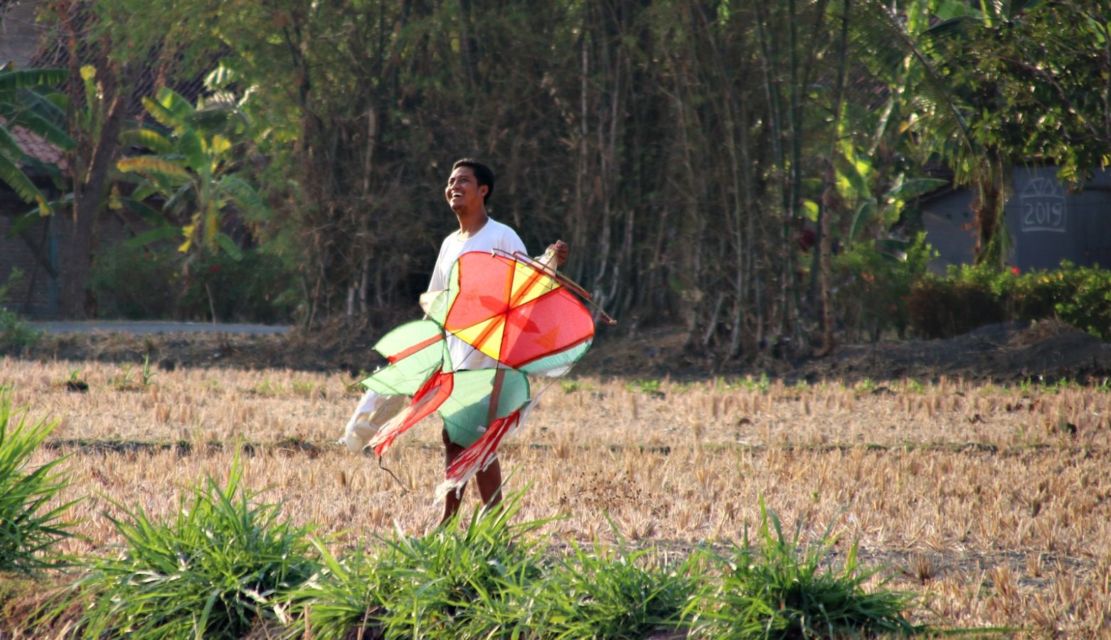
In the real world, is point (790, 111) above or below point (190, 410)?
above

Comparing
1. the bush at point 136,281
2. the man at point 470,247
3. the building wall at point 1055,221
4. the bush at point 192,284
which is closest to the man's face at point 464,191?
the man at point 470,247

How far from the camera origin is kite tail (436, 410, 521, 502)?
204 inches

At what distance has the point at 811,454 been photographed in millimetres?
8297

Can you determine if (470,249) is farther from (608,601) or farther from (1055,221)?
(1055,221)

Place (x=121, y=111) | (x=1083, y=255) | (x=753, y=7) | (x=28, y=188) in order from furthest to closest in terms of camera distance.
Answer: (x=121, y=111) → (x=28, y=188) → (x=1083, y=255) → (x=753, y=7)

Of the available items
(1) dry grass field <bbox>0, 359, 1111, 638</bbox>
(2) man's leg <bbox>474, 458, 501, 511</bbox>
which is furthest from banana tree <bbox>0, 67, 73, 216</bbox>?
(2) man's leg <bbox>474, 458, 501, 511</bbox>

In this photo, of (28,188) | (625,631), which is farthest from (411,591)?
(28,188)

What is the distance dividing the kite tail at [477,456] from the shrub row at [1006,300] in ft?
37.0

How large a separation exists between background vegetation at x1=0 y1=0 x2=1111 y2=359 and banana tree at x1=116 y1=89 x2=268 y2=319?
6.20 m

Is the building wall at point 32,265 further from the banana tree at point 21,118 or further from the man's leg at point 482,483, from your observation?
the man's leg at point 482,483

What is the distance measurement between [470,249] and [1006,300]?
11503mm

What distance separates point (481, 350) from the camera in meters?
5.67

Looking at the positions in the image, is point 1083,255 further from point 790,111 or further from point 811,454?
point 811,454

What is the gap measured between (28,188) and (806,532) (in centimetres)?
1891
